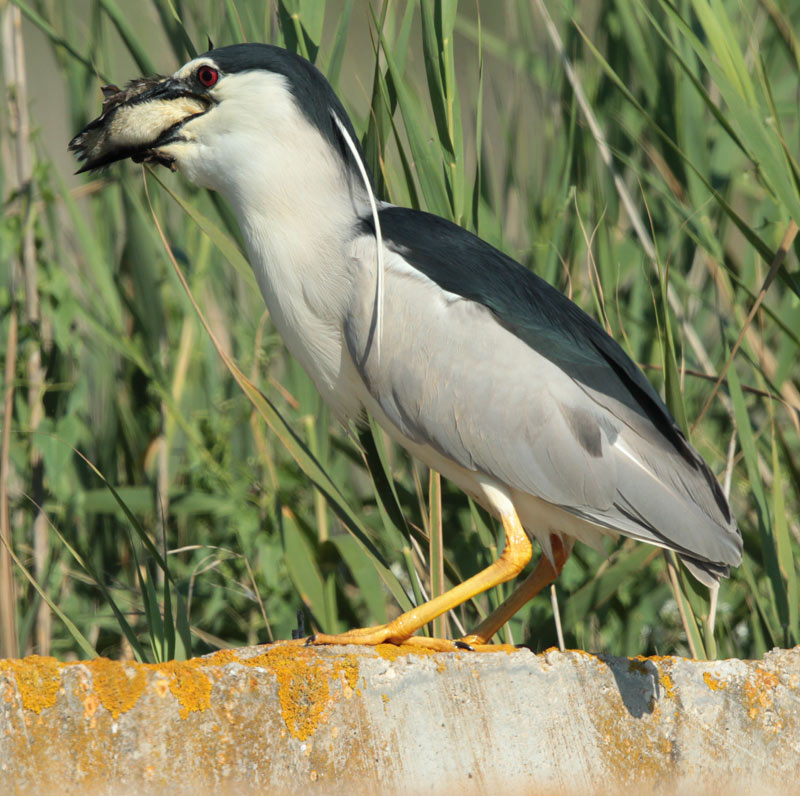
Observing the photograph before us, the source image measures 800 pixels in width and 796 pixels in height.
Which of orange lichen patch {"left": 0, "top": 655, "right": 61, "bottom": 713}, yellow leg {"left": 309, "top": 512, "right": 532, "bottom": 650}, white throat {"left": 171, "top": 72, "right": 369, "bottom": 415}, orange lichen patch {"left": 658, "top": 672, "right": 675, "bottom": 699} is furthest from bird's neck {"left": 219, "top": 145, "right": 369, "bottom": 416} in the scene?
orange lichen patch {"left": 0, "top": 655, "right": 61, "bottom": 713}

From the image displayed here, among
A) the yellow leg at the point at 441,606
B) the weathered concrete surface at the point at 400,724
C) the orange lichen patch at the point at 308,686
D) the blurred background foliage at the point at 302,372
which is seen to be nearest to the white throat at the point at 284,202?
the blurred background foliage at the point at 302,372

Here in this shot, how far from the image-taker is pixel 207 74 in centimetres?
237

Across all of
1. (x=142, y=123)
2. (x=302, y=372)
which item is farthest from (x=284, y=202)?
(x=302, y=372)

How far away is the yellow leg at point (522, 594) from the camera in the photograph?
239 cm

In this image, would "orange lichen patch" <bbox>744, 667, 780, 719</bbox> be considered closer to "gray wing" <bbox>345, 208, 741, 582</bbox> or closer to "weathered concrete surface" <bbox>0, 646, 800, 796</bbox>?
"weathered concrete surface" <bbox>0, 646, 800, 796</bbox>

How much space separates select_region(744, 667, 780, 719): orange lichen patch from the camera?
1.78 meters

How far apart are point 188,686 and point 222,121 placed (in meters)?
1.34

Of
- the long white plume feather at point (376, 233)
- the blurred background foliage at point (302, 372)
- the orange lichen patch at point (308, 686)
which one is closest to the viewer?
the orange lichen patch at point (308, 686)

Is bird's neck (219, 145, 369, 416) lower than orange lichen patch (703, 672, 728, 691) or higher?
higher

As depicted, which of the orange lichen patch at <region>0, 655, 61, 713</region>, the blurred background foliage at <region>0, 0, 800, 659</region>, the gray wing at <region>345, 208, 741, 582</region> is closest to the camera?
the orange lichen patch at <region>0, 655, 61, 713</region>

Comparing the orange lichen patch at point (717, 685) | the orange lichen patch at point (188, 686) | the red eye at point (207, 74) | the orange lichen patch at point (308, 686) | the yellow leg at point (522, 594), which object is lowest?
the yellow leg at point (522, 594)

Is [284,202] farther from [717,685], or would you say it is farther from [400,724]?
[717,685]

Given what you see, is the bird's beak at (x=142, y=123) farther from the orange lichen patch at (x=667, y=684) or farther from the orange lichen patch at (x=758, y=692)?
the orange lichen patch at (x=758, y=692)

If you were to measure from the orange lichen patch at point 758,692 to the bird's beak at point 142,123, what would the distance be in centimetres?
161
